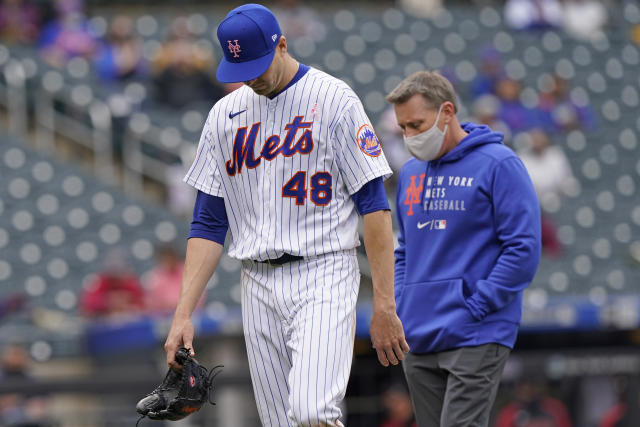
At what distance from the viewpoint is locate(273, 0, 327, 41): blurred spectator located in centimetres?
1488

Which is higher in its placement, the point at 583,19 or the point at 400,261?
the point at 583,19

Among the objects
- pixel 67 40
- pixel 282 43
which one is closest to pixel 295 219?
pixel 282 43

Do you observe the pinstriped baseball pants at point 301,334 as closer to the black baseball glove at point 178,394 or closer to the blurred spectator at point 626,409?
the black baseball glove at point 178,394

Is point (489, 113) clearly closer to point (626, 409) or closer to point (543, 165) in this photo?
point (543, 165)

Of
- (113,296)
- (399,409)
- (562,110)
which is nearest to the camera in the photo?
(399,409)

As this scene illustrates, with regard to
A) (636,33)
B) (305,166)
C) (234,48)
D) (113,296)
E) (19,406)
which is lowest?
(19,406)

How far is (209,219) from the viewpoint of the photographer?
4.03 m

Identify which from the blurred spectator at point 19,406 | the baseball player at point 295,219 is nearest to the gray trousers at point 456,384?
the baseball player at point 295,219

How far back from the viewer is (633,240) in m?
12.2

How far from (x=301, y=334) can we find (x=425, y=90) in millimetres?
1194

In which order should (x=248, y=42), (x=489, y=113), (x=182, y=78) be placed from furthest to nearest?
(x=182, y=78) < (x=489, y=113) < (x=248, y=42)

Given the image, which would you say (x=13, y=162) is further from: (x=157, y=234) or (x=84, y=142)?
(x=157, y=234)

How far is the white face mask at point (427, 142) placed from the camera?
4.34m

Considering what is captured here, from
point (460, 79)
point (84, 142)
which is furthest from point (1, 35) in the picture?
point (460, 79)
